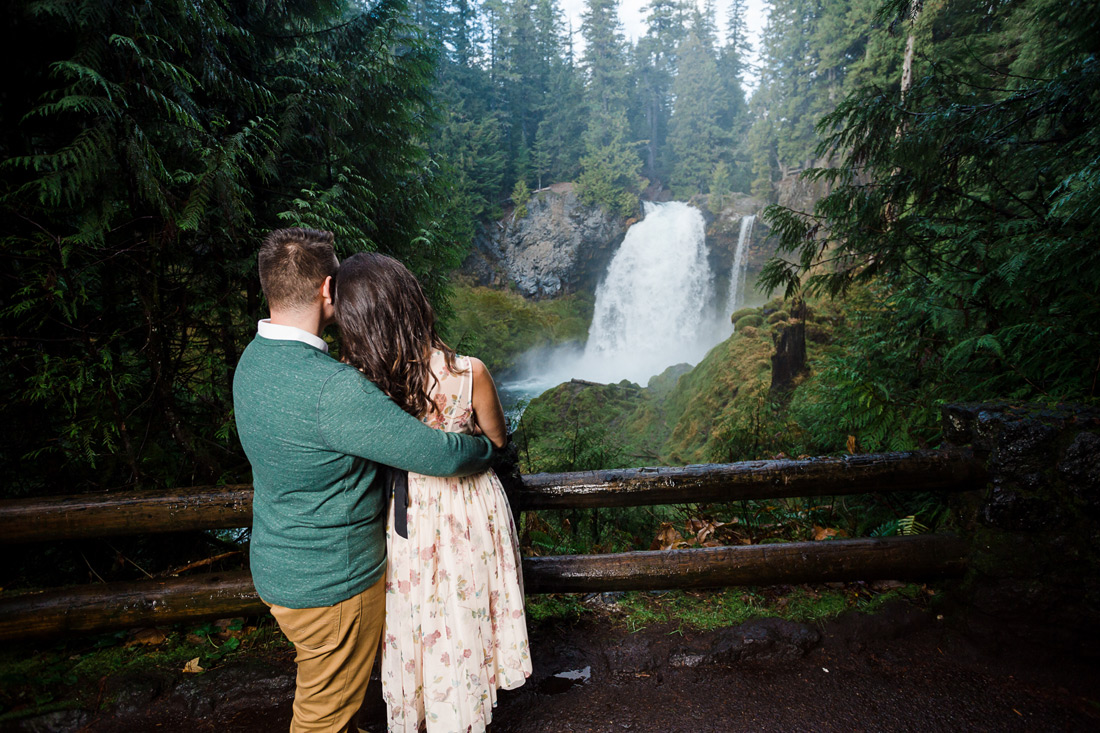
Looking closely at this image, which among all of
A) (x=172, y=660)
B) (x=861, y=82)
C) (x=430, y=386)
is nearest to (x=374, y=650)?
(x=430, y=386)

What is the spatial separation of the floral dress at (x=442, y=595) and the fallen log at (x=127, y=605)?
143 centimetres

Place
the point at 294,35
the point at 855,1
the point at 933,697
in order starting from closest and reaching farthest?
the point at 933,697 < the point at 294,35 < the point at 855,1

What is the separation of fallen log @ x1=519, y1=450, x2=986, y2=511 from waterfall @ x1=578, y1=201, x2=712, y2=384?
21.1 m

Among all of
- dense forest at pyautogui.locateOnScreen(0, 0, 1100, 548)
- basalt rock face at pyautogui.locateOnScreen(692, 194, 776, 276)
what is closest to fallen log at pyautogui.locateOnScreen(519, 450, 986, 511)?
dense forest at pyautogui.locateOnScreen(0, 0, 1100, 548)

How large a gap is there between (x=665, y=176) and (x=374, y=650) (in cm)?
4224

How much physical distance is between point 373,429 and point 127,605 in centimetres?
243

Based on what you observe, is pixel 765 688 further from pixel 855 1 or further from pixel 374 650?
pixel 855 1

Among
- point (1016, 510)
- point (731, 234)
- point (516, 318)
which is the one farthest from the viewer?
point (516, 318)

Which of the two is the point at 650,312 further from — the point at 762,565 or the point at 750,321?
the point at 762,565

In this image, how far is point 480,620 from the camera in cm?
194

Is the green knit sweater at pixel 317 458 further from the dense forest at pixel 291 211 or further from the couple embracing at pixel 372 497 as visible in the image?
the dense forest at pixel 291 211

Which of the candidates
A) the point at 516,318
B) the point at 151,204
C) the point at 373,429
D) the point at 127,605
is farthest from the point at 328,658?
the point at 516,318

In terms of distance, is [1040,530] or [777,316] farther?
[777,316]

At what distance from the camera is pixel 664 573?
2994mm
